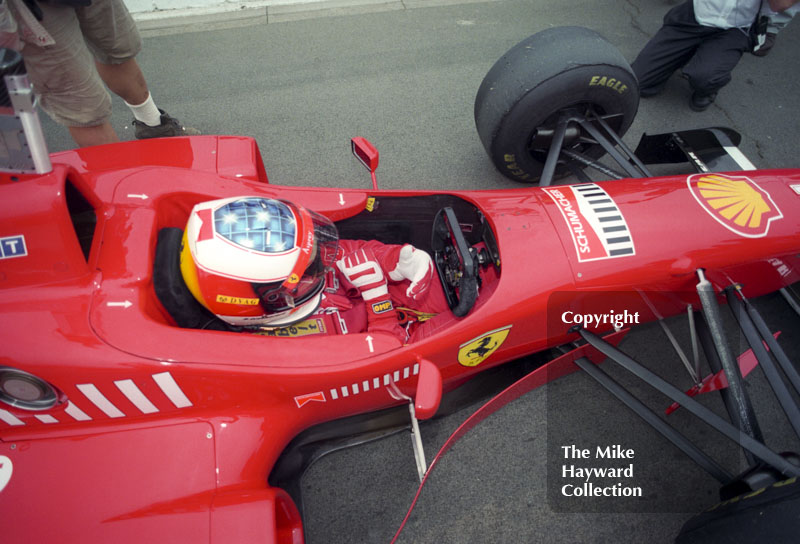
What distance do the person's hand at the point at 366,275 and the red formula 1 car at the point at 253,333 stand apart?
0.82ft

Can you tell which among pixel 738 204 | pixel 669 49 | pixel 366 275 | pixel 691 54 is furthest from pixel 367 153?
pixel 691 54

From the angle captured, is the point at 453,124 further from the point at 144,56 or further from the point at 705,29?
the point at 144,56

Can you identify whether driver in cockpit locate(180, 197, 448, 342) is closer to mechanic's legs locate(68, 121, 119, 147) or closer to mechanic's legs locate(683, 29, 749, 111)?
mechanic's legs locate(68, 121, 119, 147)

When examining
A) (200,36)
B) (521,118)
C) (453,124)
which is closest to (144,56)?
(200,36)

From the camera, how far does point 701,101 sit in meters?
3.63

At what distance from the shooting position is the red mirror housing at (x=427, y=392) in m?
A: 1.50

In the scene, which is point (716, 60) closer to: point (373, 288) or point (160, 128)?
point (373, 288)

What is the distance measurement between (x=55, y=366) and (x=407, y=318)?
49.4 inches

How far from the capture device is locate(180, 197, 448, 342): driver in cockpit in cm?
149

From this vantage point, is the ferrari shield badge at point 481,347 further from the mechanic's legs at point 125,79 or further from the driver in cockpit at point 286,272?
the mechanic's legs at point 125,79

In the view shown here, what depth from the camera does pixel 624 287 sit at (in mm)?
1889

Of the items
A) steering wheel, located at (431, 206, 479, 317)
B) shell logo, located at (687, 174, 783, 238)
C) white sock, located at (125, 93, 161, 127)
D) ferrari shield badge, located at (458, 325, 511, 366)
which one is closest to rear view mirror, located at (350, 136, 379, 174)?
steering wheel, located at (431, 206, 479, 317)

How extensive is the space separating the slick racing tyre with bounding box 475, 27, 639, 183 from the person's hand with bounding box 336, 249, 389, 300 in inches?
43.8

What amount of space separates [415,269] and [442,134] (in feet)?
6.25
